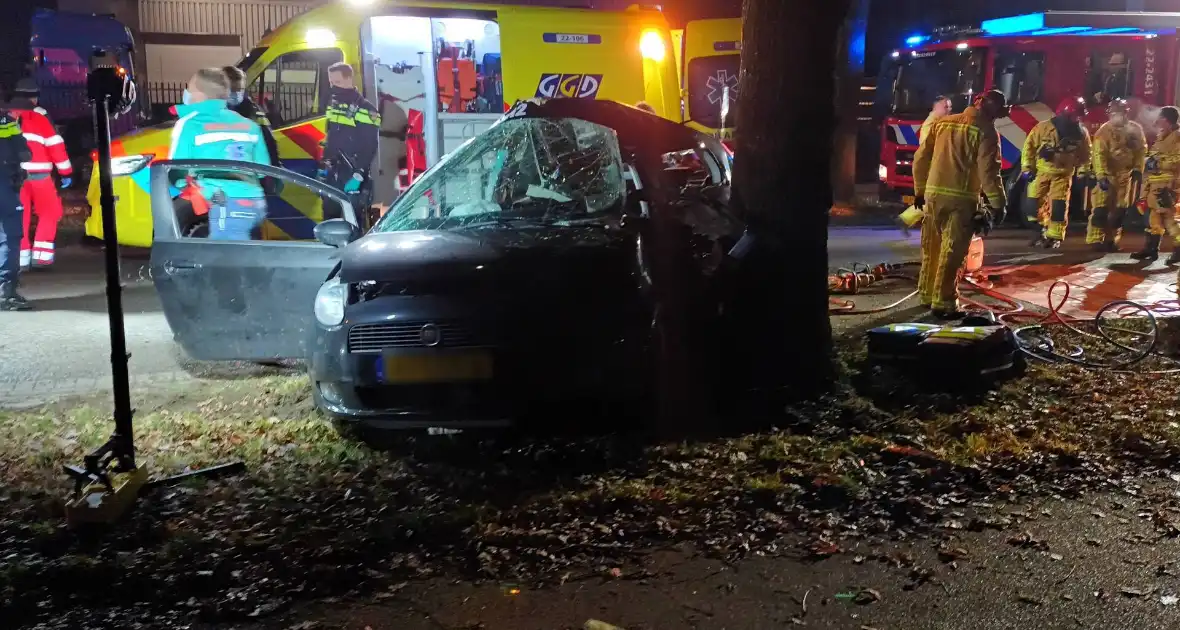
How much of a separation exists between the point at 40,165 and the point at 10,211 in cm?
72

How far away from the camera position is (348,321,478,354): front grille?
421 centimetres

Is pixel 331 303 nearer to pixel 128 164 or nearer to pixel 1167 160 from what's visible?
pixel 128 164

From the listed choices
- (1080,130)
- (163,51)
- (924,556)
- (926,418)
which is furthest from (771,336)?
(163,51)

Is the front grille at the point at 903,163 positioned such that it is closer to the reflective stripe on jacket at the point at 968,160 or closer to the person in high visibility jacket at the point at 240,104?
the reflective stripe on jacket at the point at 968,160

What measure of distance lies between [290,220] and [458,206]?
2.25m

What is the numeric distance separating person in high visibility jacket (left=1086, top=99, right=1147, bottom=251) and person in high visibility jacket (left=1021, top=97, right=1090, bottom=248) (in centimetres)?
27

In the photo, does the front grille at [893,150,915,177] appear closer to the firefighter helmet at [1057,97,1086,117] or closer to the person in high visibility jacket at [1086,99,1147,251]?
the firefighter helmet at [1057,97,1086,117]

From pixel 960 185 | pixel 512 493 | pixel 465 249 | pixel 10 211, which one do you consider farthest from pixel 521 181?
pixel 10 211

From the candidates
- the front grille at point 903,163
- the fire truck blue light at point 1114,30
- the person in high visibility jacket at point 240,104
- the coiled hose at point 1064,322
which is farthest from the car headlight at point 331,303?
the fire truck blue light at point 1114,30

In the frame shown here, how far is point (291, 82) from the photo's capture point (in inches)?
416

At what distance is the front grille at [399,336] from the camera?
4207mm

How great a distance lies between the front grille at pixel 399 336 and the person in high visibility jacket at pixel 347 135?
17.1 ft

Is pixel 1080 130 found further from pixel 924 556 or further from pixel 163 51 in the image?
pixel 163 51

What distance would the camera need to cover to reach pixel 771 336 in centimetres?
556
